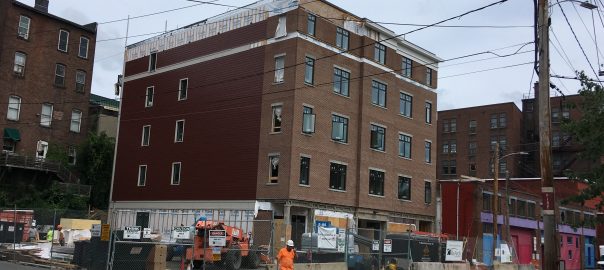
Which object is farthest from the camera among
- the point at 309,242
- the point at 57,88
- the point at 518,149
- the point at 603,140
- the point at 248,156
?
the point at 518,149

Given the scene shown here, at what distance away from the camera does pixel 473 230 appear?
5097 cm

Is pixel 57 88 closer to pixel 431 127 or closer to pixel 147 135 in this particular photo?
pixel 147 135

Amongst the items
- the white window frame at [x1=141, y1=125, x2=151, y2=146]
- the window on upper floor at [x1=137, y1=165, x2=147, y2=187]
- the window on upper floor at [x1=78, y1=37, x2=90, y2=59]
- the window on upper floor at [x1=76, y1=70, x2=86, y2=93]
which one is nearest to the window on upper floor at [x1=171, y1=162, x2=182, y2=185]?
the window on upper floor at [x1=137, y1=165, x2=147, y2=187]

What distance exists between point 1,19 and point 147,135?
104ft

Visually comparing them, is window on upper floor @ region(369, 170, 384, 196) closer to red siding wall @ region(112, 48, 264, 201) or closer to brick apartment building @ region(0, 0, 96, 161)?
red siding wall @ region(112, 48, 264, 201)

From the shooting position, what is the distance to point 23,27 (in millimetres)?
52906

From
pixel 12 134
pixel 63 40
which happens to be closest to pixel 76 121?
pixel 12 134

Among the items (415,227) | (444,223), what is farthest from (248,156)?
(444,223)

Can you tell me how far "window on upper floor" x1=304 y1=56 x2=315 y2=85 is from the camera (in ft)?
136

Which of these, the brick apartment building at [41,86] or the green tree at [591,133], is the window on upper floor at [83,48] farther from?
the green tree at [591,133]

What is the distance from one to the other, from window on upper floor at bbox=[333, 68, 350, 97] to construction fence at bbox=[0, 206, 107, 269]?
62.2 feet

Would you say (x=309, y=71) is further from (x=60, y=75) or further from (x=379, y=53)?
(x=60, y=75)

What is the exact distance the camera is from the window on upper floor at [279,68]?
41406mm

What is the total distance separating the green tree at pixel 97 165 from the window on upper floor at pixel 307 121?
22573mm
